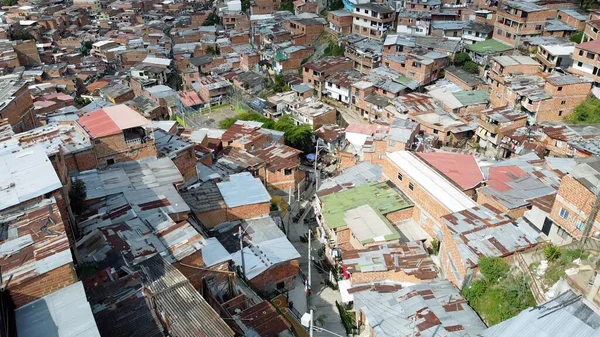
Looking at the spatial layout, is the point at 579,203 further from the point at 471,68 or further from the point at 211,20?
the point at 211,20

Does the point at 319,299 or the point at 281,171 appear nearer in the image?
the point at 319,299

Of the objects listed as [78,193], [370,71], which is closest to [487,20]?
[370,71]

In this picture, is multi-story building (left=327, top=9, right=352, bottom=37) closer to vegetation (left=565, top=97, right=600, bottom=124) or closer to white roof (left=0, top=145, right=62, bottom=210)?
vegetation (left=565, top=97, right=600, bottom=124)

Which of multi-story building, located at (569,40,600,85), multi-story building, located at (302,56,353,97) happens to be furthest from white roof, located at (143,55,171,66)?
multi-story building, located at (569,40,600,85)

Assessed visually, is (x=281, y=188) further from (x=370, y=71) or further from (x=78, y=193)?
(x=370, y=71)

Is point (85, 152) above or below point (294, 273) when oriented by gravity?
above

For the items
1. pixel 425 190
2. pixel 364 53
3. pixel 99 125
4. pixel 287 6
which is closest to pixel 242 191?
pixel 99 125
